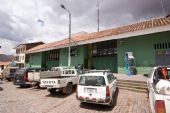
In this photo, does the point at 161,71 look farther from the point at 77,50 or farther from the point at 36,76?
the point at 77,50

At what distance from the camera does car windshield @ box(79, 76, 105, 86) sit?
7.85 metres

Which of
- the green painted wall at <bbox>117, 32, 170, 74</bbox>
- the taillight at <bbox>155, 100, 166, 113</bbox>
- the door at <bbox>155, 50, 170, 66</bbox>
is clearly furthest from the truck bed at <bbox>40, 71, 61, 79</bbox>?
the taillight at <bbox>155, 100, 166, 113</bbox>

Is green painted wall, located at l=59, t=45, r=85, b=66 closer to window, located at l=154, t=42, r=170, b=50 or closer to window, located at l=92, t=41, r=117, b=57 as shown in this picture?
window, located at l=92, t=41, r=117, b=57

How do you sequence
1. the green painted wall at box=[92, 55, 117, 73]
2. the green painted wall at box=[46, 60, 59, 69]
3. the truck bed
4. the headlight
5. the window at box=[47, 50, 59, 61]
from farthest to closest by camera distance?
the window at box=[47, 50, 59, 61], the green painted wall at box=[46, 60, 59, 69], the green painted wall at box=[92, 55, 117, 73], the truck bed, the headlight

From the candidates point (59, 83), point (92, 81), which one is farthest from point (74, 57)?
point (92, 81)

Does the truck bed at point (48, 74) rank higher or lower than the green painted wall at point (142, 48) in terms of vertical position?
lower

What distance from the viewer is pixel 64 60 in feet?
78.9

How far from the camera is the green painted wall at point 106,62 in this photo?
1869 centimetres

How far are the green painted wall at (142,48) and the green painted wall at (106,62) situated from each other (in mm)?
1890

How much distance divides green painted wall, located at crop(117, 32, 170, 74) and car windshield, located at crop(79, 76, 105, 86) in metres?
8.22

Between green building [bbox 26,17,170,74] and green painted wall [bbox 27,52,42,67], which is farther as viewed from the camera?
green painted wall [bbox 27,52,42,67]

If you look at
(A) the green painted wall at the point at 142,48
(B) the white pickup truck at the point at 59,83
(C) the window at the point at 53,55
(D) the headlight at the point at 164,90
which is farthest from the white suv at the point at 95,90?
(C) the window at the point at 53,55

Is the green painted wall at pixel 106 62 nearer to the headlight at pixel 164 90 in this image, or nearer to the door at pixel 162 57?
Result: the door at pixel 162 57

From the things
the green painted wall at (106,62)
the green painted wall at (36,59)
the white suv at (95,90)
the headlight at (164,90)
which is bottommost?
the white suv at (95,90)
